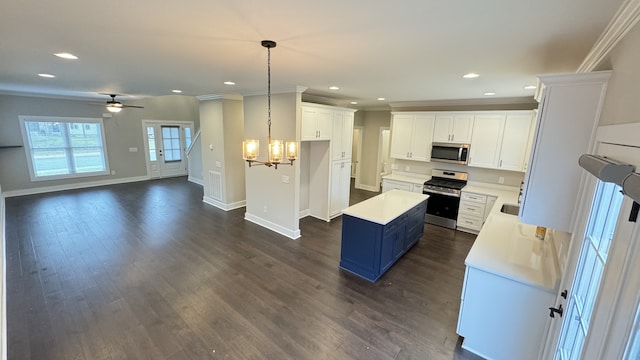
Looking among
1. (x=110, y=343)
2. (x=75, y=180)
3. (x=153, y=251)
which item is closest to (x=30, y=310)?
(x=110, y=343)

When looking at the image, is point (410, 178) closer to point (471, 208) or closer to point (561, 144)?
point (471, 208)

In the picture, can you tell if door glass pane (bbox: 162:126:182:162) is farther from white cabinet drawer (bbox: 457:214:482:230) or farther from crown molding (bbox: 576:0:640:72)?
crown molding (bbox: 576:0:640:72)

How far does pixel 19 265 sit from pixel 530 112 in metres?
8.36

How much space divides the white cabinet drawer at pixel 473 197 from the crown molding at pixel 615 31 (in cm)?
334

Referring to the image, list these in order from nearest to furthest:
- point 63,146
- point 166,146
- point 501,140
Answer: 1. point 501,140
2. point 63,146
3. point 166,146

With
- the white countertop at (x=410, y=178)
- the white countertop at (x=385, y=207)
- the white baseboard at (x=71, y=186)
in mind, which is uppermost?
the white countertop at (x=410, y=178)

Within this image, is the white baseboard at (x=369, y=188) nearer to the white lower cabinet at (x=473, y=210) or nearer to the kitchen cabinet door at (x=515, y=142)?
the white lower cabinet at (x=473, y=210)

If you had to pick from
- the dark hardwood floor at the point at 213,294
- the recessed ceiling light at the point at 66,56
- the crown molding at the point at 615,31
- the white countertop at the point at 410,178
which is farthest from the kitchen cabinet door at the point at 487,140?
the recessed ceiling light at the point at 66,56

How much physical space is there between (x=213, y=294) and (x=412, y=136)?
199 inches

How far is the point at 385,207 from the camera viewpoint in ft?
13.1

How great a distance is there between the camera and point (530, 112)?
15.1ft

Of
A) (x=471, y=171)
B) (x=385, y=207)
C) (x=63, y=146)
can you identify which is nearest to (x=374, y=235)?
(x=385, y=207)

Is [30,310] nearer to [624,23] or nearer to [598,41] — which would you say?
[624,23]

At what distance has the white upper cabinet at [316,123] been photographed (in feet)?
15.8
